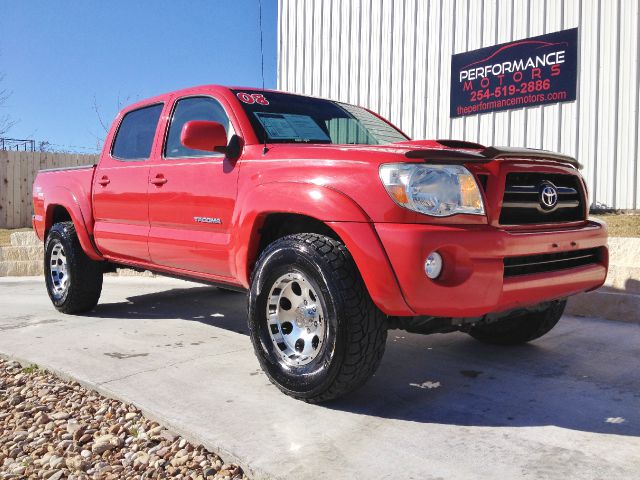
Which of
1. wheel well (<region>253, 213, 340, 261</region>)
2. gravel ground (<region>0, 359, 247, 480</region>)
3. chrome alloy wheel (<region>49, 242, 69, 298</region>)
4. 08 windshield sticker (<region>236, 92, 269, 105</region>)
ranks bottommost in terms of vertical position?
gravel ground (<region>0, 359, 247, 480</region>)

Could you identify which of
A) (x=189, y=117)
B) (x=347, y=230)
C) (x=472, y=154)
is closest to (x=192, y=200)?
(x=189, y=117)

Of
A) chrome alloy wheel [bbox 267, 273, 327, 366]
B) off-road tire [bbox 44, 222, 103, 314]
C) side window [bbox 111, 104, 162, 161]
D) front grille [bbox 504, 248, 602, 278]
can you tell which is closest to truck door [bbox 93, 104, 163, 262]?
side window [bbox 111, 104, 162, 161]

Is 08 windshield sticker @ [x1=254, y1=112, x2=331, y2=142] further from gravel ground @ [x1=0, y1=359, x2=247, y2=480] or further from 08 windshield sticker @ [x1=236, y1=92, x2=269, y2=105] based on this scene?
gravel ground @ [x1=0, y1=359, x2=247, y2=480]

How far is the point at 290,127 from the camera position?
12.8 feet

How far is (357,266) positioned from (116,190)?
272cm

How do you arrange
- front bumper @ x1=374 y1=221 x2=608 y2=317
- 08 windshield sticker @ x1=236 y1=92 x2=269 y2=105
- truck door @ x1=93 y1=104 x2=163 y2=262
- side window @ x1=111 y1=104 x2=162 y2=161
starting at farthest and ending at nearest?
side window @ x1=111 y1=104 x2=162 y2=161
truck door @ x1=93 y1=104 x2=163 y2=262
08 windshield sticker @ x1=236 y1=92 x2=269 y2=105
front bumper @ x1=374 y1=221 x2=608 y2=317

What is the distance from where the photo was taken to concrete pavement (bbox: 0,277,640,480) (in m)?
2.43

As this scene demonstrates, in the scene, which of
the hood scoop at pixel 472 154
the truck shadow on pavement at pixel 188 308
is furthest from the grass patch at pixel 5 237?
the hood scoop at pixel 472 154

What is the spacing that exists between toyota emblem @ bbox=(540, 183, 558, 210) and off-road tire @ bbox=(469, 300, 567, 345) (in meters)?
0.97

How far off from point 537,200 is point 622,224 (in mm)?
5594

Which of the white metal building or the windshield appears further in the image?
the white metal building

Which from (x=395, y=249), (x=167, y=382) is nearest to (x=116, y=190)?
(x=167, y=382)

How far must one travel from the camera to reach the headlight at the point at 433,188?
2.75 meters

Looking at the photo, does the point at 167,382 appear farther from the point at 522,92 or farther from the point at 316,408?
the point at 522,92
